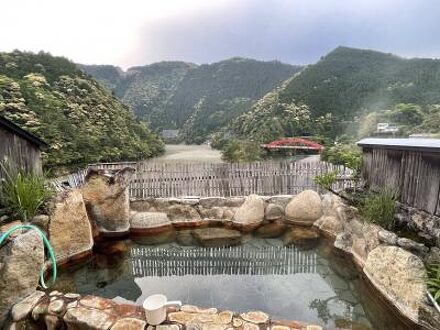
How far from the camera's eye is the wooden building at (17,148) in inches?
255

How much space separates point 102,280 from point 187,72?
11736 cm

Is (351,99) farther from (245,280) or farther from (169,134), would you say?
(245,280)

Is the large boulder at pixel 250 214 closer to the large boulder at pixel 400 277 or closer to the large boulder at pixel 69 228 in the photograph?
the large boulder at pixel 400 277

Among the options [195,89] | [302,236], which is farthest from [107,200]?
[195,89]

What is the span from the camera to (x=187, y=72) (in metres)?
115

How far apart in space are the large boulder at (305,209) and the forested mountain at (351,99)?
107 ft

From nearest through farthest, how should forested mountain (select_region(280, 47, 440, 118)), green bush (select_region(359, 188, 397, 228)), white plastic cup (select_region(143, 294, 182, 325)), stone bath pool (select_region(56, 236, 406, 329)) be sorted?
1. white plastic cup (select_region(143, 294, 182, 325))
2. stone bath pool (select_region(56, 236, 406, 329))
3. green bush (select_region(359, 188, 397, 228))
4. forested mountain (select_region(280, 47, 440, 118))

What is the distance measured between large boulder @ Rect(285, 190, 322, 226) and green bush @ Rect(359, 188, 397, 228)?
7.80 ft

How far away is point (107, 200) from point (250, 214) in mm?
4566

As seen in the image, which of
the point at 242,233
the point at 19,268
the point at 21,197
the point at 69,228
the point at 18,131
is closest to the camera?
the point at 19,268

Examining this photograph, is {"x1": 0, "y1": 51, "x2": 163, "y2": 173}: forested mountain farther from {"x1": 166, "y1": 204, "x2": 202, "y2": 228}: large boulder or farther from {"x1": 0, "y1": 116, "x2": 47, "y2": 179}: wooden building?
{"x1": 166, "y1": 204, "x2": 202, "y2": 228}: large boulder

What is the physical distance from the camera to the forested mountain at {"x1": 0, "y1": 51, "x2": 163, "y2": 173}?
20266mm

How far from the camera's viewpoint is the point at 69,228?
675 centimetres

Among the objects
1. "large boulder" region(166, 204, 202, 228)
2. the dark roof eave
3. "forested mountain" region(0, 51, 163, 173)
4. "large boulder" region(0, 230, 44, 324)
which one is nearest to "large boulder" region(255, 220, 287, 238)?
"large boulder" region(166, 204, 202, 228)
